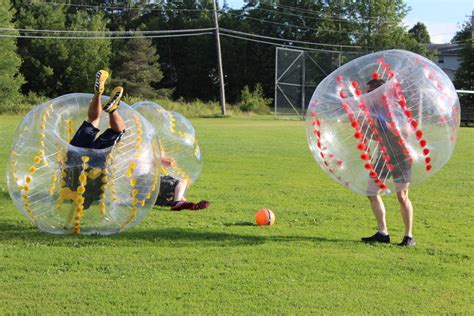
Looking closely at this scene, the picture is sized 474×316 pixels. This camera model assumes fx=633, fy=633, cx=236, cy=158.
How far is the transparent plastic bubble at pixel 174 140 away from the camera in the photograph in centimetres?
884

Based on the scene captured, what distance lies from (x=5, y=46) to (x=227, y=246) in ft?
139

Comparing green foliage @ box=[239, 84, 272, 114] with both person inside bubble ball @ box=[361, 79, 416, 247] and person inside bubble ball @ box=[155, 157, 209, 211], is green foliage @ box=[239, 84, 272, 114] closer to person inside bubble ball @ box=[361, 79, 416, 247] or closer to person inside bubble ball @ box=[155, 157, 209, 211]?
person inside bubble ball @ box=[155, 157, 209, 211]

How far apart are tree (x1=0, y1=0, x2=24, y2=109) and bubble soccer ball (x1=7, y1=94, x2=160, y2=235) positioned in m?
38.9

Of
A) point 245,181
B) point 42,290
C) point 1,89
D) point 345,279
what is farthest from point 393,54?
point 1,89

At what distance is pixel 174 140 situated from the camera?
349 inches

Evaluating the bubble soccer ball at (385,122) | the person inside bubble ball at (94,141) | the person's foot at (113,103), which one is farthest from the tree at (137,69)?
the bubble soccer ball at (385,122)

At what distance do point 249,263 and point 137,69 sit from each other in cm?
5028

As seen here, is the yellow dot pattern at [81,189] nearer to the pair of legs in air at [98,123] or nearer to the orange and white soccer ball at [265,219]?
the pair of legs in air at [98,123]

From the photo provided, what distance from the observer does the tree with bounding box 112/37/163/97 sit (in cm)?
5388

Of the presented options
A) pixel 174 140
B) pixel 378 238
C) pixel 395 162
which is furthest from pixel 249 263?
pixel 174 140

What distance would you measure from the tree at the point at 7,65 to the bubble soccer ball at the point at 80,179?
128 ft

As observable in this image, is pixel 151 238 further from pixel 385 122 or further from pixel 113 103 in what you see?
pixel 385 122

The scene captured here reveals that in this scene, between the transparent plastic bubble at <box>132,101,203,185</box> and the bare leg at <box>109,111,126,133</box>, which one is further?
the transparent plastic bubble at <box>132,101,203,185</box>

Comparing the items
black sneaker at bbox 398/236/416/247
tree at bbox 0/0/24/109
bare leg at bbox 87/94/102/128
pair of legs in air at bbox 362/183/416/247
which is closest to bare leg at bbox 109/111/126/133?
bare leg at bbox 87/94/102/128
